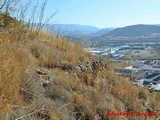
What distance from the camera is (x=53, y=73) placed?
420cm

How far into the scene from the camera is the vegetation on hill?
287 cm

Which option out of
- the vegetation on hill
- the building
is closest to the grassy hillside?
the vegetation on hill

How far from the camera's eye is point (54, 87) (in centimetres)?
370

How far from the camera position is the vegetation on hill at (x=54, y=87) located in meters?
2.87

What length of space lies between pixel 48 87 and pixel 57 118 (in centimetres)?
75

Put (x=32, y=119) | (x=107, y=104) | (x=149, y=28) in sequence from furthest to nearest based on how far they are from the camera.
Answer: (x=149, y=28) → (x=107, y=104) → (x=32, y=119)

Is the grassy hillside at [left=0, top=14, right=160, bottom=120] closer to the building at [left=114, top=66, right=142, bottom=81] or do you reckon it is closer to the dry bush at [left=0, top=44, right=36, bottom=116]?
the dry bush at [left=0, top=44, right=36, bottom=116]

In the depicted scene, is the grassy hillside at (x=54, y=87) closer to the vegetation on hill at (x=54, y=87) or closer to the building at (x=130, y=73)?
the vegetation on hill at (x=54, y=87)

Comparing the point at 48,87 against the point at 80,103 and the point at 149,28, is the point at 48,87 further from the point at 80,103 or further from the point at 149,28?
→ the point at 149,28

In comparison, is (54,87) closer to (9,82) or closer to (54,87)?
(54,87)

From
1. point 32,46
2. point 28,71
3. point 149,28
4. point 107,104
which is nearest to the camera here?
point 28,71

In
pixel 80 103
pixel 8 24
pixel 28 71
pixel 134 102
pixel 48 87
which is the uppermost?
pixel 8 24

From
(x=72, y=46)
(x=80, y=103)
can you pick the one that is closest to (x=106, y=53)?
(x=72, y=46)

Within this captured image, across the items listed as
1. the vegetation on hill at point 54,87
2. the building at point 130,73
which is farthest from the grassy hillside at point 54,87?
the building at point 130,73
